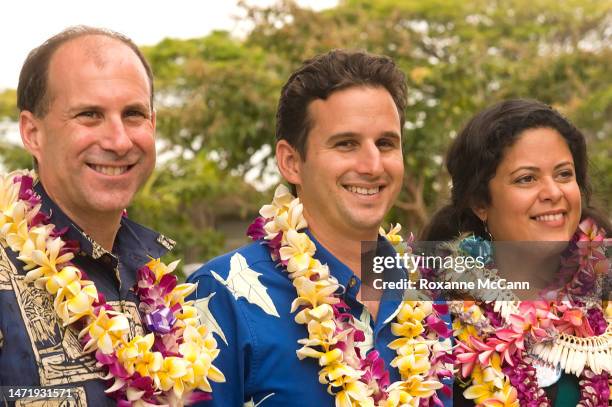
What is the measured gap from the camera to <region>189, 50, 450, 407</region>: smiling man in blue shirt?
8.89 ft

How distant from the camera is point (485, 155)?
11.8 feet

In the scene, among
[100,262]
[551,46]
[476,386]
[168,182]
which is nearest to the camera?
[100,262]

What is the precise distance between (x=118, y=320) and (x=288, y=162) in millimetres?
973

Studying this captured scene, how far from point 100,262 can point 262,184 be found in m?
9.46

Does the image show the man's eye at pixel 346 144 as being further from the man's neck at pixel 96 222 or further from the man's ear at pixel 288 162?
the man's neck at pixel 96 222

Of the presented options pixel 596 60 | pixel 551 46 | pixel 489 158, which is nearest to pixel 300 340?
pixel 489 158

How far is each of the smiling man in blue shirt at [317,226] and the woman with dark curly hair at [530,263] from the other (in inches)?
21.4

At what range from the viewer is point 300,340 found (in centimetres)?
277

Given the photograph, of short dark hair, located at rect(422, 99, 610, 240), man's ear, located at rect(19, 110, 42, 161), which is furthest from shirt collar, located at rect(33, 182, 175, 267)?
short dark hair, located at rect(422, 99, 610, 240)

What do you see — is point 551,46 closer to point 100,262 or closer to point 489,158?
point 489,158

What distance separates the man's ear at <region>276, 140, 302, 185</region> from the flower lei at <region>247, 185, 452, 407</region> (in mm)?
58

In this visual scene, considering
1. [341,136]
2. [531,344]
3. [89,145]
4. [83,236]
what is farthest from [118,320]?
[531,344]

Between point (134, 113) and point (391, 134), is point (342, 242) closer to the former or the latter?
point (391, 134)

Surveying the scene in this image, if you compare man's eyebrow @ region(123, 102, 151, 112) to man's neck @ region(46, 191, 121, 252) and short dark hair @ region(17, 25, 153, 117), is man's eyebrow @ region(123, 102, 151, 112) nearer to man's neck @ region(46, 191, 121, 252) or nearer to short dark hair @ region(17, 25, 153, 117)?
short dark hair @ region(17, 25, 153, 117)
